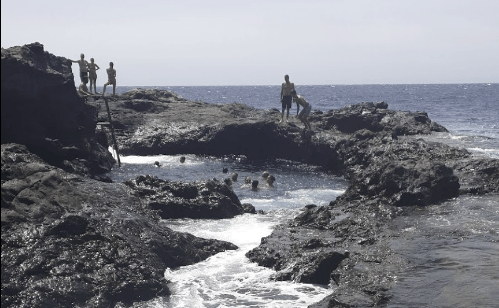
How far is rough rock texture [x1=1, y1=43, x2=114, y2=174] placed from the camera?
17125 mm

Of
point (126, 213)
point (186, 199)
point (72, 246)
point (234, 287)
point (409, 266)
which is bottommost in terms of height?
point (234, 287)

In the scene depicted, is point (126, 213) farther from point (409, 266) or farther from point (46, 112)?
point (46, 112)

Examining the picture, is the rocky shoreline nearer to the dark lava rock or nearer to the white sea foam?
the dark lava rock

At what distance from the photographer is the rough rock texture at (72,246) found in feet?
37.3

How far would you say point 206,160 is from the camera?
117 feet

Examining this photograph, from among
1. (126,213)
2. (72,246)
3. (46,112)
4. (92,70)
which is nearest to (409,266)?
(126,213)

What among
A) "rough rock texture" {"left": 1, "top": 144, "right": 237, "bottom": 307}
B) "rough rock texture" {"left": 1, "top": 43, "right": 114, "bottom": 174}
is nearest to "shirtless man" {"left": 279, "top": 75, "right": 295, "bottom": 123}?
"rough rock texture" {"left": 1, "top": 43, "right": 114, "bottom": 174}

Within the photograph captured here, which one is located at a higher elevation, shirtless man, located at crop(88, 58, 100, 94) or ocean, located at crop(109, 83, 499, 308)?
shirtless man, located at crop(88, 58, 100, 94)

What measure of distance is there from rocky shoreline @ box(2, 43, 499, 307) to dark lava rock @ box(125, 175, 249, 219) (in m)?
0.04

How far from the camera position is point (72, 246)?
41.0 feet

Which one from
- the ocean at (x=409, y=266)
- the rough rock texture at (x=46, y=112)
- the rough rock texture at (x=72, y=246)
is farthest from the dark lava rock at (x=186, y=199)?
the rough rock texture at (x=72, y=246)

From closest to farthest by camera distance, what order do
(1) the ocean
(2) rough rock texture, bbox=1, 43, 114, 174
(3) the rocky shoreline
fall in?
(1) the ocean
(3) the rocky shoreline
(2) rough rock texture, bbox=1, 43, 114, 174

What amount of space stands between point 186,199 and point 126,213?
5.92 m

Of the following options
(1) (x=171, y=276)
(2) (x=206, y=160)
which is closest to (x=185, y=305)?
(1) (x=171, y=276)
